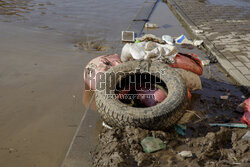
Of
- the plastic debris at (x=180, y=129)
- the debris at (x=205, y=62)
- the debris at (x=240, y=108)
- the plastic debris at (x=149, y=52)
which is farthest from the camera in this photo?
the debris at (x=205, y=62)

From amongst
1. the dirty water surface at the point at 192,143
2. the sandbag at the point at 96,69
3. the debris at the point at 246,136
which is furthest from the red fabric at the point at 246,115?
the sandbag at the point at 96,69

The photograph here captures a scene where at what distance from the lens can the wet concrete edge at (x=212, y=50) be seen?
4.30 m

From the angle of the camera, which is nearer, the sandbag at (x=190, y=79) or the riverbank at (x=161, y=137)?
the riverbank at (x=161, y=137)

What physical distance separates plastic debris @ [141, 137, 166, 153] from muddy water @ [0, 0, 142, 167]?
106 cm

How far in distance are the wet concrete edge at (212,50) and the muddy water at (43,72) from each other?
192cm

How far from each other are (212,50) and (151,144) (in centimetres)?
369

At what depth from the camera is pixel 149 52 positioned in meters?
3.77

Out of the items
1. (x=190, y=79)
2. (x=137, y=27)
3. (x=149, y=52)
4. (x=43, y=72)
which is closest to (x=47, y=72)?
(x=43, y=72)

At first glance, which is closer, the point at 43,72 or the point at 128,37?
the point at 43,72

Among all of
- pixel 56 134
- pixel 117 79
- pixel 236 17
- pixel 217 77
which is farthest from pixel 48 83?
pixel 236 17

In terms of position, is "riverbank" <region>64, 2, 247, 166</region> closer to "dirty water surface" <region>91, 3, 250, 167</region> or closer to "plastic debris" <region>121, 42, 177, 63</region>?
"dirty water surface" <region>91, 3, 250, 167</region>

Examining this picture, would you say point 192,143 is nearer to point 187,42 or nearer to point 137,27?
point 187,42

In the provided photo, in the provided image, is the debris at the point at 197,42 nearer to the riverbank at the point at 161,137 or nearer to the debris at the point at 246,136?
the riverbank at the point at 161,137

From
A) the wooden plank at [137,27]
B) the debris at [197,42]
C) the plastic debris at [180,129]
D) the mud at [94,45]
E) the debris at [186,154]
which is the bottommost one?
the debris at [186,154]
